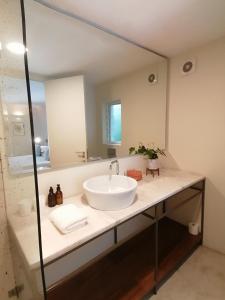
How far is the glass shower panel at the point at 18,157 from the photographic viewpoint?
29.9 inches

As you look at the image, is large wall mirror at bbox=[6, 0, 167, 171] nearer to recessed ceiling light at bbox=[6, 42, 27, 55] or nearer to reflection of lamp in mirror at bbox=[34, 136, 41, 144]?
reflection of lamp in mirror at bbox=[34, 136, 41, 144]

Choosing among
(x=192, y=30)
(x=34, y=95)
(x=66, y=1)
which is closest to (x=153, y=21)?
(x=192, y=30)

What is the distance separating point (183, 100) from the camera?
202 centimetres

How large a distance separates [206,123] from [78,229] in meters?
1.62

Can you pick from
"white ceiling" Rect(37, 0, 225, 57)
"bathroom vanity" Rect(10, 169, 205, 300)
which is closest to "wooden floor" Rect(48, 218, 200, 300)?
"bathroom vanity" Rect(10, 169, 205, 300)

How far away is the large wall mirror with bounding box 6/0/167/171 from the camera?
4.09ft

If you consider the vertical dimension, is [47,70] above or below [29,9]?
below

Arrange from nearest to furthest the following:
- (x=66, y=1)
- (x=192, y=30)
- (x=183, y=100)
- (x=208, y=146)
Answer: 1. (x=66, y=1)
2. (x=192, y=30)
3. (x=208, y=146)
4. (x=183, y=100)

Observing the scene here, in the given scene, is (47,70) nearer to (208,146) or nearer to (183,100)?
(183,100)

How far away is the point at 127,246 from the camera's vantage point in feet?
6.46

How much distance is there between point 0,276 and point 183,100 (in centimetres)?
229

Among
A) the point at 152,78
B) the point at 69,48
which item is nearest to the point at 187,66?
the point at 152,78

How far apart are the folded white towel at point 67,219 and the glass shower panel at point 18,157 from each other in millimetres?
165

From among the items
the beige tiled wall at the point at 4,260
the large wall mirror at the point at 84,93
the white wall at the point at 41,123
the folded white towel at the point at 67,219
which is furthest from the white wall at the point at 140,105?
the beige tiled wall at the point at 4,260
